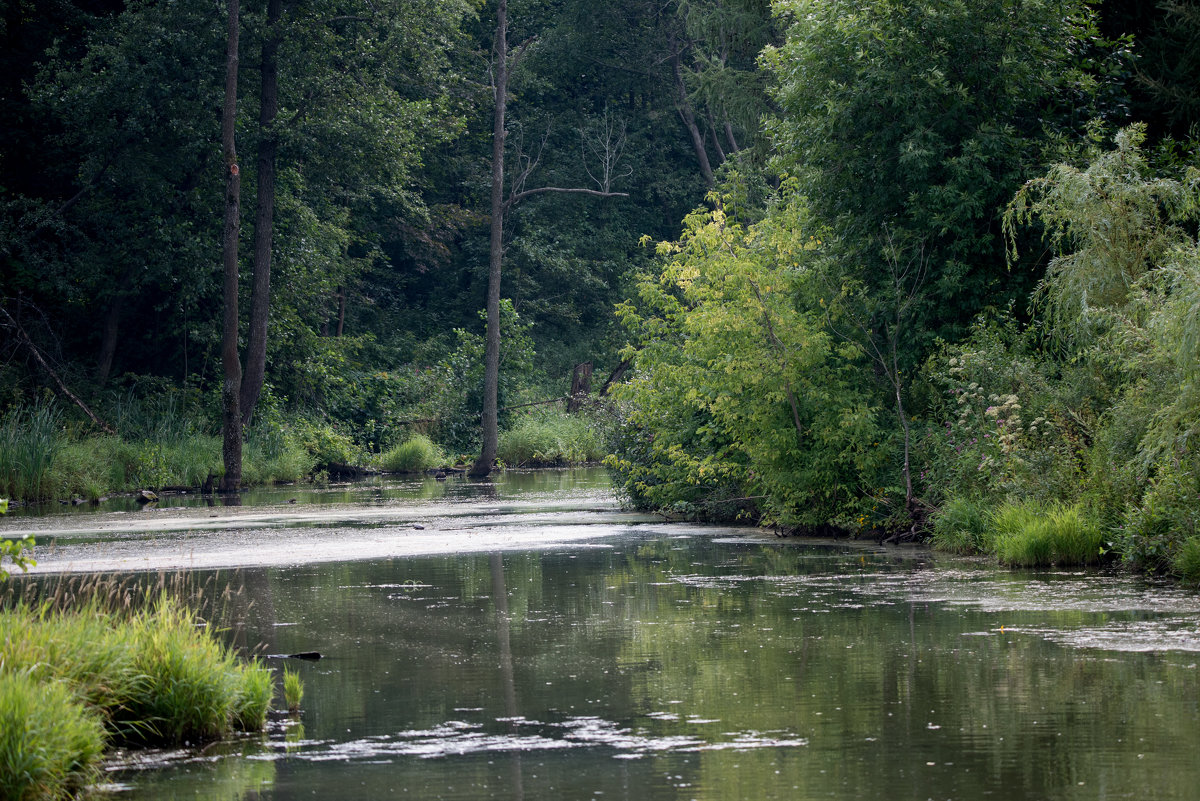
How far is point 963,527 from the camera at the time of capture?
16.5m

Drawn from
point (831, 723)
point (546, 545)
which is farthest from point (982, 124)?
point (831, 723)

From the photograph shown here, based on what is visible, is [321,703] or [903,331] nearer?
[321,703]

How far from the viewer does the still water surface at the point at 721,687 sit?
22.1 ft

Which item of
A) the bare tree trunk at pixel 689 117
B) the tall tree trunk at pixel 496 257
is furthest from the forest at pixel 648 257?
the bare tree trunk at pixel 689 117

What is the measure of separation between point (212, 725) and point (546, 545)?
10576 millimetres

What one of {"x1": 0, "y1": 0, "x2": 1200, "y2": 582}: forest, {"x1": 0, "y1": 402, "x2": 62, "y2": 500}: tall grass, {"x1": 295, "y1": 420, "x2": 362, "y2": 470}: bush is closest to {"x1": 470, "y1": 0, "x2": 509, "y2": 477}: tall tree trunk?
{"x1": 0, "y1": 0, "x2": 1200, "y2": 582}: forest

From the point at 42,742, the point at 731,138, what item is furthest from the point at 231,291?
the point at 731,138

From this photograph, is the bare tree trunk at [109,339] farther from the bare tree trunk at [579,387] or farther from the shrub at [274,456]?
the bare tree trunk at [579,387]

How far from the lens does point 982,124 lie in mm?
18859

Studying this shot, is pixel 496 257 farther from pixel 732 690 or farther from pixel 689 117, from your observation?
pixel 732 690

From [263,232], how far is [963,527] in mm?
24248

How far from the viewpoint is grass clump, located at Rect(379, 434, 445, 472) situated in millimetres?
39562

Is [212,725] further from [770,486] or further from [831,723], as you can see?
[770,486]

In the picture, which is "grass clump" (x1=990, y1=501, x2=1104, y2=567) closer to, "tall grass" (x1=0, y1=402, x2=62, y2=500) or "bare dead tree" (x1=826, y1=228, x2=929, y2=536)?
"bare dead tree" (x1=826, y1=228, x2=929, y2=536)
